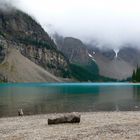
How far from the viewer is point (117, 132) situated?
29.7m

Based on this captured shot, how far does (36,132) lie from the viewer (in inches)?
1251

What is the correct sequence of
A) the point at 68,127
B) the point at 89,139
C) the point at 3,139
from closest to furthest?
1. the point at 89,139
2. the point at 3,139
3. the point at 68,127

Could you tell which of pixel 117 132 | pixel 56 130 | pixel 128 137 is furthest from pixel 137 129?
pixel 56 130

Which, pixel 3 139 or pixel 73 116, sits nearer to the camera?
pixel 3 139

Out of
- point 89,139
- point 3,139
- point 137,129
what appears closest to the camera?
point 89,139

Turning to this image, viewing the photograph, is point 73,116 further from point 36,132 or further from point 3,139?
point 3,139

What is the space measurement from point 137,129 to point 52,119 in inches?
399

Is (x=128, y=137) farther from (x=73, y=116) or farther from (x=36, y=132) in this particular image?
(x=73, y=116)

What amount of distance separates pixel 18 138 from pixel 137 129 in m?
10.6

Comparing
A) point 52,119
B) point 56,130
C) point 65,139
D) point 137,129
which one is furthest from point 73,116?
point 65,139

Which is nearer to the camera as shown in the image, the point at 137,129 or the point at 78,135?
the point at 78,135

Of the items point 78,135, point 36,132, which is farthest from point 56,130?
point 78,135

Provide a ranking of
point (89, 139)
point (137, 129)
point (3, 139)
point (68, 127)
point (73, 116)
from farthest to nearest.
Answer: point (73, 116)
point (68, 127)
point (137, 129)
point (3, 139)
point (89, 139)

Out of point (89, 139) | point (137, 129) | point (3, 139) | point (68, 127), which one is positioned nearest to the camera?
point (89, 139)
